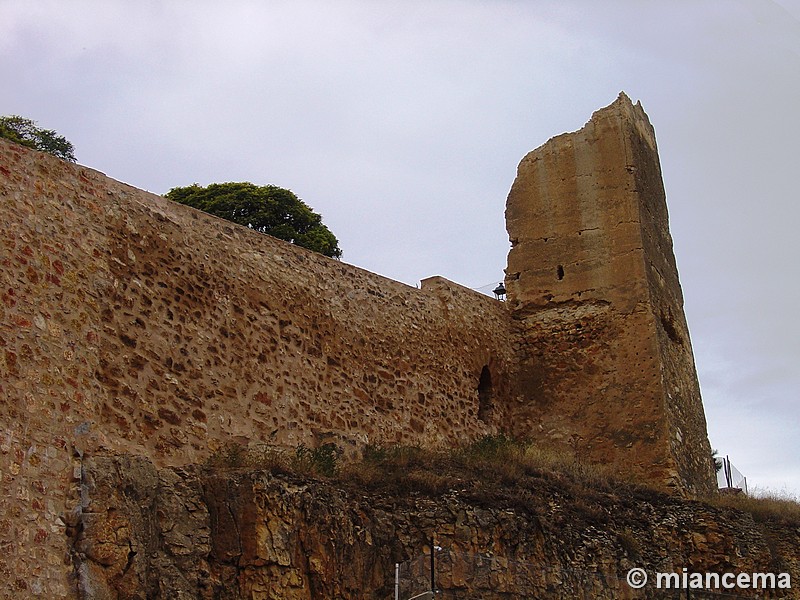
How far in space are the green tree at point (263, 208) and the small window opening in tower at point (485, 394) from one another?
762 centimetres

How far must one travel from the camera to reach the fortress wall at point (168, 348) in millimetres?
9828

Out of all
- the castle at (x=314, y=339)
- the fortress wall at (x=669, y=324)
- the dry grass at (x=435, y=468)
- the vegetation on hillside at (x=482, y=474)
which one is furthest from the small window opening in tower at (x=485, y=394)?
the fortress wall at (x=669, y=324)

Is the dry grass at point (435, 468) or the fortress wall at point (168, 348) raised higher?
the fortress wall at point (168, 348)

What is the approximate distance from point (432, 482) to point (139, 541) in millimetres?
3447

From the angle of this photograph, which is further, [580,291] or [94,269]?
[580,291]

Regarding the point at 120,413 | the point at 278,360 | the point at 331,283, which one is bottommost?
the point at 120,413

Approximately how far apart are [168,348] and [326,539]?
2.52m

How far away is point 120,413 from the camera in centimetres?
1088

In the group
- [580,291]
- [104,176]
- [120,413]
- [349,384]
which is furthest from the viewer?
[580,291]

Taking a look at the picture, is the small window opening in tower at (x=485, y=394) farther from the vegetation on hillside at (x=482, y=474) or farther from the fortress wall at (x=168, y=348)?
the vegetation on hillside at (x=482, y=474)

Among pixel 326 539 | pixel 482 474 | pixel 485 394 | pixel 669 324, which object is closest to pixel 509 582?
pixel 326 539

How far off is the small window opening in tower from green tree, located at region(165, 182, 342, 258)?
7623mm

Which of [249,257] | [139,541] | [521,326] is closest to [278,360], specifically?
[249,257]

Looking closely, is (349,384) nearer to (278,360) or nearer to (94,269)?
(278,360)
